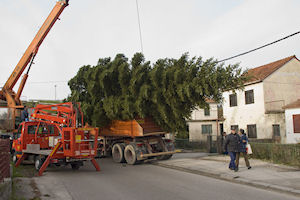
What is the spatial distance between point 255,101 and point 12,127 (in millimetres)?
21200

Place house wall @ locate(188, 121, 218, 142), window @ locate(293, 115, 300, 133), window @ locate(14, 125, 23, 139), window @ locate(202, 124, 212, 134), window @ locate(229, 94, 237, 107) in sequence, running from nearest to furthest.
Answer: window @ locate(14, 125, 23, 139) → window @ locate(293, 115, 300, 133) → window @ locate(229, 94, 237, 107) → house wall @ locate(188, 121, 218, 142) → window @ locate(202, 124, 212, 134)

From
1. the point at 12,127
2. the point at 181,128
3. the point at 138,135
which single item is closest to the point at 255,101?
the point at 181,128

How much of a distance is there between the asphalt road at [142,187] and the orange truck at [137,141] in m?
2.58

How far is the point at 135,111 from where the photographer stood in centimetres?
1341

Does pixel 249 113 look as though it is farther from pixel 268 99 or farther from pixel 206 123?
pixel 206 123

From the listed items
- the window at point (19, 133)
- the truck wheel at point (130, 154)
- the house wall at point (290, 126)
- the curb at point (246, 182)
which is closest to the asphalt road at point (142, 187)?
the curb at point (246, 182)

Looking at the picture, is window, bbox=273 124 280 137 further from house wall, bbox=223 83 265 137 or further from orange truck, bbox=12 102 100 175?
orange truck, bbox=12 102 100 175

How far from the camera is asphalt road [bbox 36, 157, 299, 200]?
23.7 ft

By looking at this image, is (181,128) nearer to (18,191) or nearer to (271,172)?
(271,172)

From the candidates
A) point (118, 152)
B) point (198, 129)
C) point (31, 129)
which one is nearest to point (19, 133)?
point (31, 129)

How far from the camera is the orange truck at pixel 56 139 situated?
1075cm

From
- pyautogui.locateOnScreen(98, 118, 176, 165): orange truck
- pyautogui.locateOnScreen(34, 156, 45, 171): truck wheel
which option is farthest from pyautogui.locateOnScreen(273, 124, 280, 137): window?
pyautogui.locateOnScreen(34, 156, 45, 171): truck wheel

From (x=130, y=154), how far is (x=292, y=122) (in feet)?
52.2

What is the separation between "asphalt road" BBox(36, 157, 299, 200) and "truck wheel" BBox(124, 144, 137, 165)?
7.81ft
